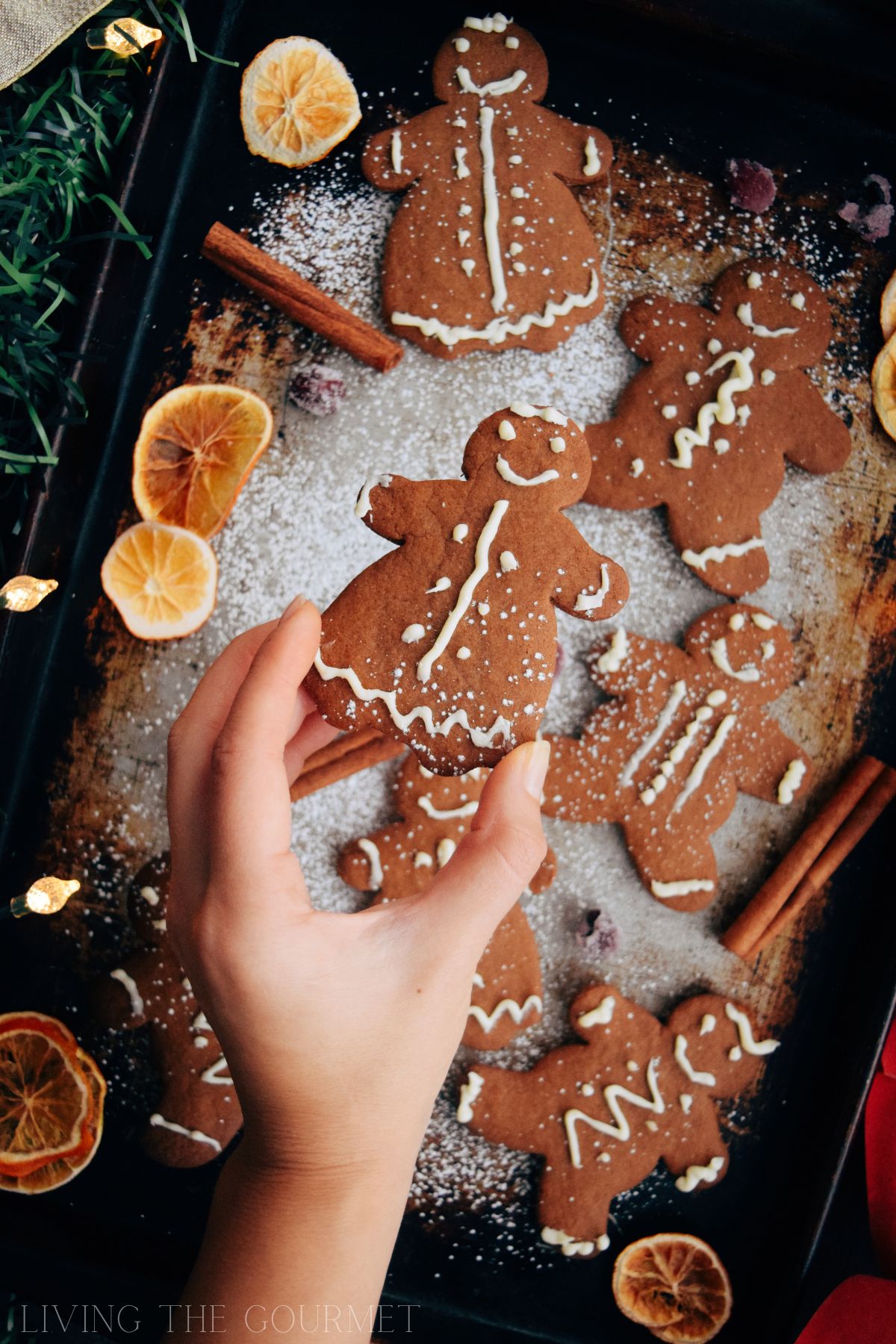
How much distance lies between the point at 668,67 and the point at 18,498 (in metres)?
1.83

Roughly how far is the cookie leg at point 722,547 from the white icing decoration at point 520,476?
23.2 inches

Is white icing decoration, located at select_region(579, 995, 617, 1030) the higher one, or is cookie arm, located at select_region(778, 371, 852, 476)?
cookie arm, located at select_region(778, 371, 852, 476)

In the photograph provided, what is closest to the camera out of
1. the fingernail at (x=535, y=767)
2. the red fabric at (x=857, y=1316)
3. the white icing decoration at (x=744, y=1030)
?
the fingernail at (x=535, y=767)

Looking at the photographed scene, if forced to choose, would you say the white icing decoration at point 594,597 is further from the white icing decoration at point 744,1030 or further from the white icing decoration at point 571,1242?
the white icing decoration at point 571,1242

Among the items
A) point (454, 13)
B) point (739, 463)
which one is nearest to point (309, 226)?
point (454, 13)

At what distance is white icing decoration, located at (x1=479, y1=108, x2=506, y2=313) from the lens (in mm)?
2000

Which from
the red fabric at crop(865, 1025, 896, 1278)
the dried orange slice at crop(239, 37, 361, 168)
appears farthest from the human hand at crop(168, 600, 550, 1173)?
the dried orange slice at crop(239, 37, 361, 168)

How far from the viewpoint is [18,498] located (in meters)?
1.99

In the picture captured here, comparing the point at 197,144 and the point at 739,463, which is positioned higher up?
the point at 197,144

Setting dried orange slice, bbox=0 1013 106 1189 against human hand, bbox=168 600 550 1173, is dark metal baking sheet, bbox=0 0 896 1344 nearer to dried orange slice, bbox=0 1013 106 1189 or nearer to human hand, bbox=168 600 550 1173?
dried orange slice, bbox=0 1013 106 1189

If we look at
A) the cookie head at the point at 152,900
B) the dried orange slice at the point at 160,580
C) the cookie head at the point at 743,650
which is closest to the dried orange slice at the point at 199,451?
the dried orange slice at the point at 160,580

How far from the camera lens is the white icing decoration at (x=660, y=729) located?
2.02 m

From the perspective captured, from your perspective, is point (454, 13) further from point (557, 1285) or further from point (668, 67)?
point (557, 1285)

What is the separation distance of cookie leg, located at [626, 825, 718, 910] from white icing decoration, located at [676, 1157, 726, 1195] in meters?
0.60
